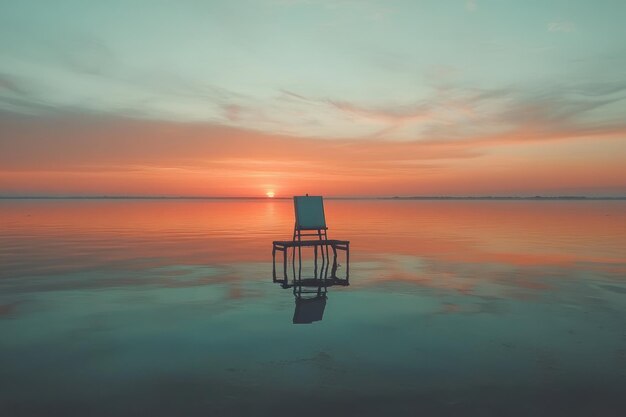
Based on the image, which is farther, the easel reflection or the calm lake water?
the easel reflection

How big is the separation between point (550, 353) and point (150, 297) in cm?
1065

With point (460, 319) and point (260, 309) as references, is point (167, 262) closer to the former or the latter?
point (260, 309)

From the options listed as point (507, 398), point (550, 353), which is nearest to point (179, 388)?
point (507, 398)

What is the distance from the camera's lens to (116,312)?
41.9ft

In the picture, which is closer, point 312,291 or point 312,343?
point 312,343

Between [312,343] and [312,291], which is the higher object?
[312,343]

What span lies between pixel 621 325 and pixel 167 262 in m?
17.5

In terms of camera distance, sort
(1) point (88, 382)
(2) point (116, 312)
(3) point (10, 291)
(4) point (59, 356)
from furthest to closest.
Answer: (3) point (10, 291)
(2) point (116, 312)
(4) point (59, 356)
(1) point (88, 382)

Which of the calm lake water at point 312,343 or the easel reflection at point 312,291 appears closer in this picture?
the calm lake water at point 312,343

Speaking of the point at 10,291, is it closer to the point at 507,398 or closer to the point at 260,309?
the point at 260,309

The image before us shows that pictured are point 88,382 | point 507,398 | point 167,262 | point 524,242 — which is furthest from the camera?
point 524,242

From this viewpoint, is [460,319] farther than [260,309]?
No

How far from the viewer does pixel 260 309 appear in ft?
42.9

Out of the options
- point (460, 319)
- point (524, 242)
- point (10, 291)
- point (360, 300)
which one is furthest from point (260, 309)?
point (524, 242)
